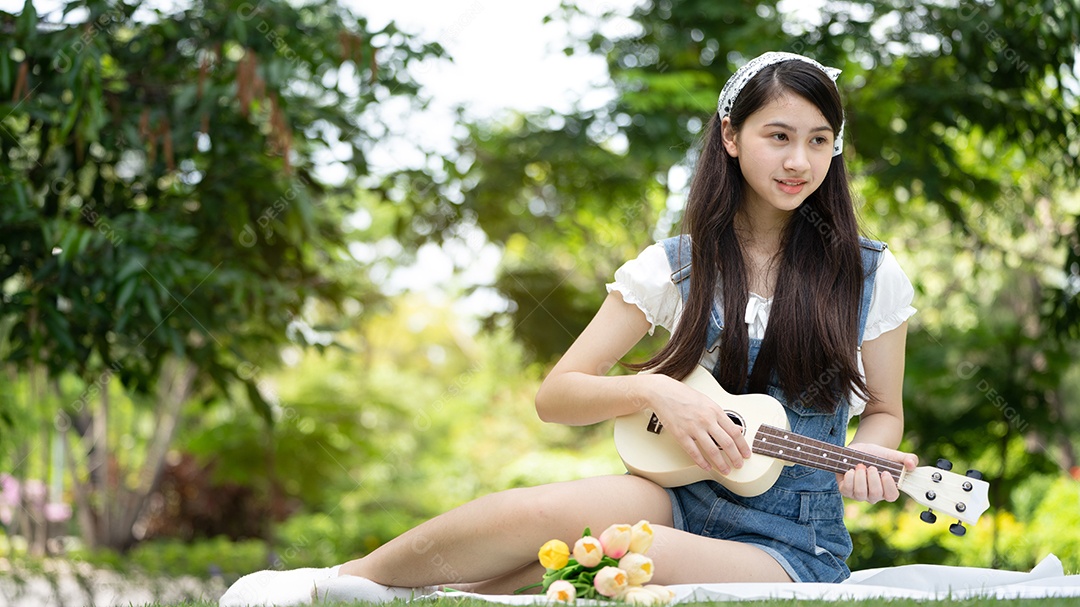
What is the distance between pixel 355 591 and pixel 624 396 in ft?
2.30

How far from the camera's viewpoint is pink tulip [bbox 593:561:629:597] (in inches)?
74.4

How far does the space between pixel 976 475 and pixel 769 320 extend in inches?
21.4

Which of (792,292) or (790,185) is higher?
(790,185)

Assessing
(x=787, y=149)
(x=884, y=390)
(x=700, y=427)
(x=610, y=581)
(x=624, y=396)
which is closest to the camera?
(x=610, y=581)

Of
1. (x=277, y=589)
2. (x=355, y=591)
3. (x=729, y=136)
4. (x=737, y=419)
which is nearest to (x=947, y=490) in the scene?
(x=737, y=419)

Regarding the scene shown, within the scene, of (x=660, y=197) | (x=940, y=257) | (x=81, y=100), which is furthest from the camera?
(x=940, y=257)

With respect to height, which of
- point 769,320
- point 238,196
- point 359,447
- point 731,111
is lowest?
point 359,447

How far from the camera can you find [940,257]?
10984 mm

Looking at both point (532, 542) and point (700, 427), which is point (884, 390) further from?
point (532, 542)

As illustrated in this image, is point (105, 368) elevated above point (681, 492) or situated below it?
below

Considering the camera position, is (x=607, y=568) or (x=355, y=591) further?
(x=355, y=591)

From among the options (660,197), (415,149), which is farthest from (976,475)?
(660,197)

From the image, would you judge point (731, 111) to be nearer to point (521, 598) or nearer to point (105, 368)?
point (521, 598)

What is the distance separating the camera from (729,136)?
8.20 feet
